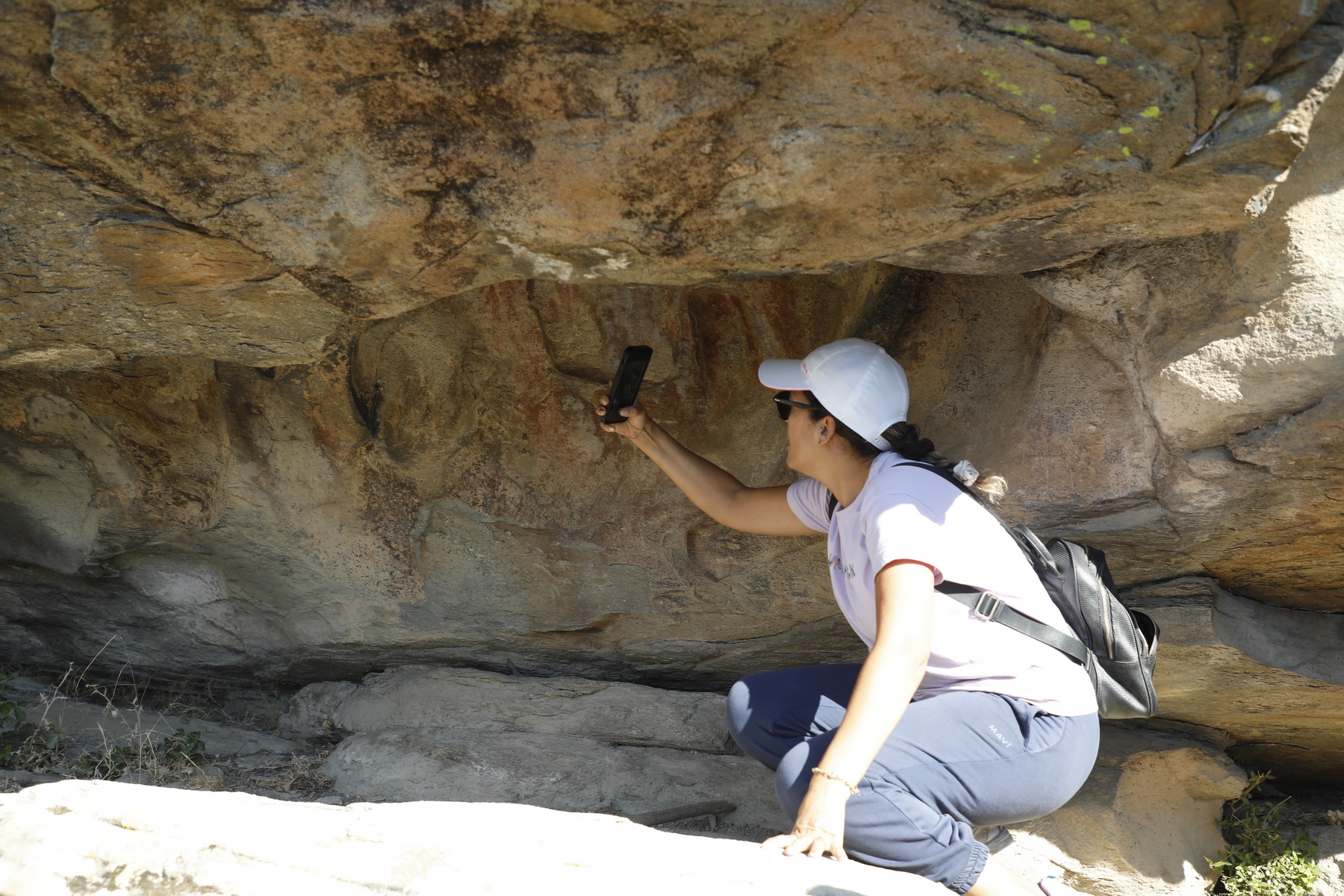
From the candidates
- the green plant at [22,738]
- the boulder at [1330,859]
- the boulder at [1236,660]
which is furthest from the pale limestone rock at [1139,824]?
the green plant at [22,738]

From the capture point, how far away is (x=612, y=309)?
119 inches

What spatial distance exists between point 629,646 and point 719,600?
1.42 ft

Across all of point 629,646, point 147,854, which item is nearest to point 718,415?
point 629,646

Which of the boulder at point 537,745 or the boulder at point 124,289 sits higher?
the boulder at point 124,289

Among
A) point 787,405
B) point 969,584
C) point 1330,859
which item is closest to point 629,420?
point 787,405

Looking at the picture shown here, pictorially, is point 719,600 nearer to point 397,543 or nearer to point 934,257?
point 397,543

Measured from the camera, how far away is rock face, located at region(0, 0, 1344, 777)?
5.64 feet

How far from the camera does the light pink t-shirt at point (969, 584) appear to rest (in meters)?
2.20

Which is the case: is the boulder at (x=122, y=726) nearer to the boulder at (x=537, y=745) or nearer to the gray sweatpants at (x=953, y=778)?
the boulder at (x=537, y=745)

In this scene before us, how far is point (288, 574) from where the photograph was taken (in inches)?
132

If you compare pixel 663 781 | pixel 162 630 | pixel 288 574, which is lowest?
pixel 663 781

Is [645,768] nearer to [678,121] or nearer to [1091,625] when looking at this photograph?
[1091,625]

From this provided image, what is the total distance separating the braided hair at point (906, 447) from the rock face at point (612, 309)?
0.26 meters

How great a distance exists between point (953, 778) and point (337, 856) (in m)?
1.34
